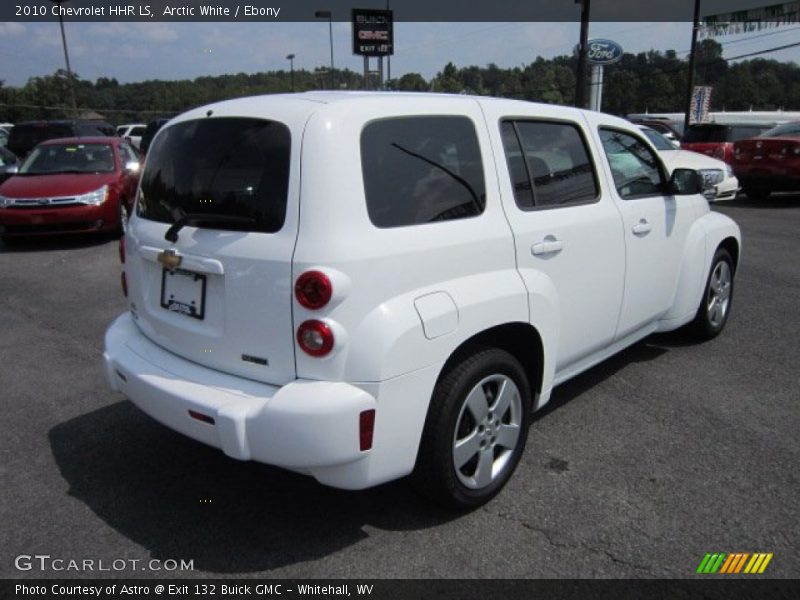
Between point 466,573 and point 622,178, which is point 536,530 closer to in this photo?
point 466,573

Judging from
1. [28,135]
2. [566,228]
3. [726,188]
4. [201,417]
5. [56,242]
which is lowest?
[56,242]

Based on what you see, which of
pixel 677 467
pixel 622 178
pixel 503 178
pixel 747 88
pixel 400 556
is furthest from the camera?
pixel 747 88

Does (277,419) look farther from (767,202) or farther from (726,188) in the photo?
(767,202)

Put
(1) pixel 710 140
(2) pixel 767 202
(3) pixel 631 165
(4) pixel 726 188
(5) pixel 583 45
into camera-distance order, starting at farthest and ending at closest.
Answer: (5) pixel 583 45, (1) pixel 710 140, (2) pixel 767 202, (4) pixel 726 188, (3) pixel 631 165

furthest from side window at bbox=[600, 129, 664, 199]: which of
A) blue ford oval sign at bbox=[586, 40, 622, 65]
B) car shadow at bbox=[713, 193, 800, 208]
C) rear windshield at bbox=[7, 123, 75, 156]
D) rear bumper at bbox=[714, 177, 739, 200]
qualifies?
blue ford oval sign at bbox=[586, 40, 622, 65]

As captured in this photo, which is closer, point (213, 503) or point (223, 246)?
point (223, 246)

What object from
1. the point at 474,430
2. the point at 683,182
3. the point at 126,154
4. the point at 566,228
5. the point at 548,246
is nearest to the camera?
the point at 474,430

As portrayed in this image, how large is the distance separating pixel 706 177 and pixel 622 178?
10.2 m

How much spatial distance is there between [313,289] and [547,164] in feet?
5.26

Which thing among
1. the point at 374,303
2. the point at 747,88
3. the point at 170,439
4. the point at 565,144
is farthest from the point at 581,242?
the point at 747,88

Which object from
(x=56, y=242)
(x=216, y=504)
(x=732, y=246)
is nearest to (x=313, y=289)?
(x=216, y=504)

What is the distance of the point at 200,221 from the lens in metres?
2.86

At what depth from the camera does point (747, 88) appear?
66375 millimetres

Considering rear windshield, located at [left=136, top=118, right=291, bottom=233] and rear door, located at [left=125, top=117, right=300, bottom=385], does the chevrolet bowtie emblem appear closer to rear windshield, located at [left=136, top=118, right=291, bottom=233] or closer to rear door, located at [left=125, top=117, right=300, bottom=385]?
rear door, located at [left=125, top=117, right=300, bottom=385]
